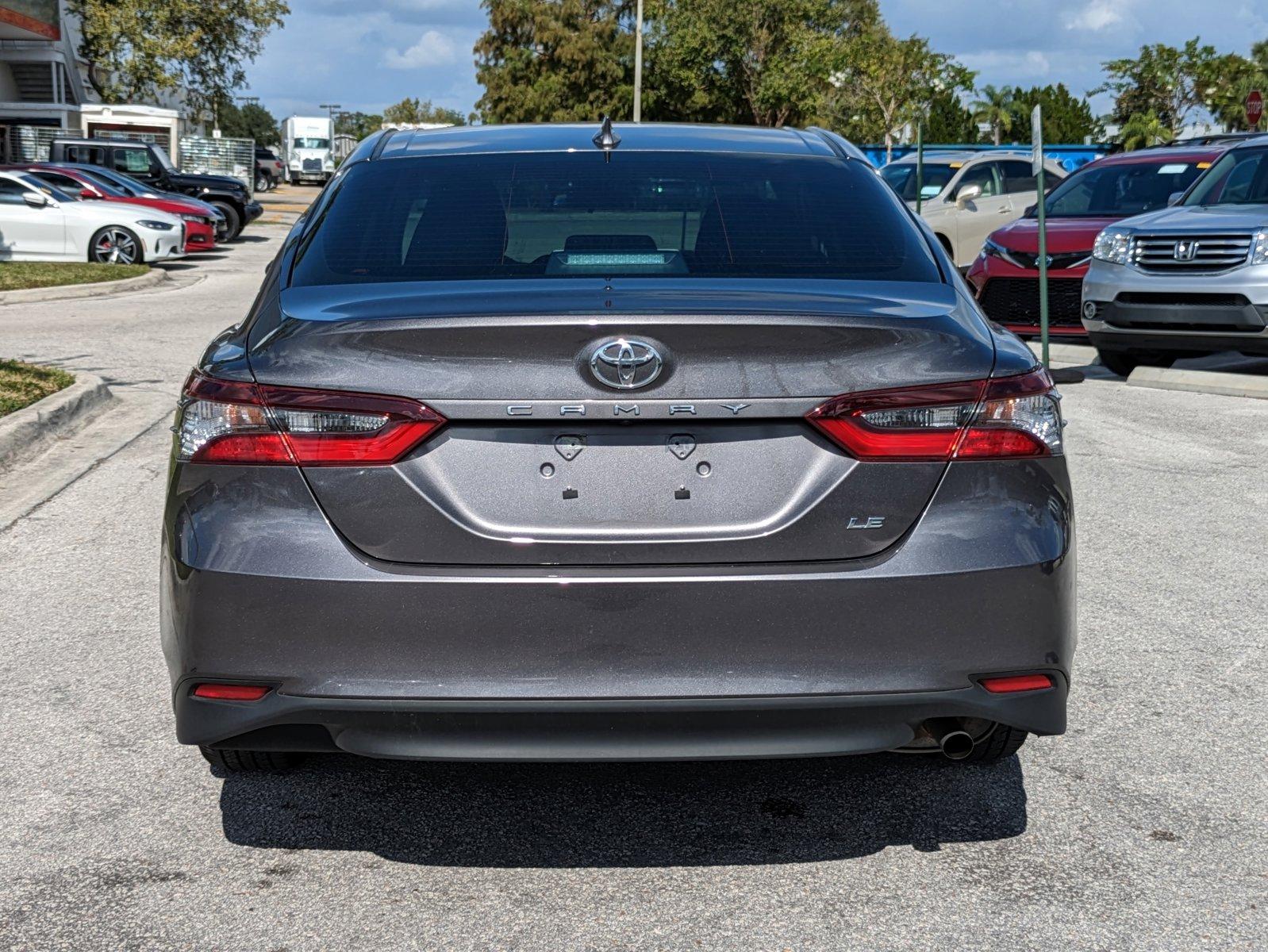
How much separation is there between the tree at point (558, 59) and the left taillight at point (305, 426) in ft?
231

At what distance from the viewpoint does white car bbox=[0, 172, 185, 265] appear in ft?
77.9

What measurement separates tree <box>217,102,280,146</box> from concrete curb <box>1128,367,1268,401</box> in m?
116

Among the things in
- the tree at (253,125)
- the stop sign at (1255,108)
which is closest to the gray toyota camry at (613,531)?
the stop sign at (1255,108)

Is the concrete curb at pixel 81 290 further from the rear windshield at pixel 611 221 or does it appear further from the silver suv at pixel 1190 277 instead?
the rear windshield at pixel 611 221

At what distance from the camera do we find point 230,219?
32.5 metres

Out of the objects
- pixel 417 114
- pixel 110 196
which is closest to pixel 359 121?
pixel 417 114

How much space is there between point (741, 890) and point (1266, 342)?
9641 mm

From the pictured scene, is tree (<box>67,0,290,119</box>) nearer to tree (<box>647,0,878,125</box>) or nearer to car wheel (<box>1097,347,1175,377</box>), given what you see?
tree (<box>647,0,878,125</box>)

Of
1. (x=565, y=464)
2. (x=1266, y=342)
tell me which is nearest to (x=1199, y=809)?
(x=565, y=464)

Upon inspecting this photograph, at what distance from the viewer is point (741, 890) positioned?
3.40m

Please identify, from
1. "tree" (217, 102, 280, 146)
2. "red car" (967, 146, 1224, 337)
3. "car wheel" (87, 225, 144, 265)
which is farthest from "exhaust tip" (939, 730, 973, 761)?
"tree" (217, 102, 280, 146)

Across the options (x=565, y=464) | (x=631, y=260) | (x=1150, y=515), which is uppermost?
(x=631, y=260)

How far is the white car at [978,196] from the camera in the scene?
20.2 m

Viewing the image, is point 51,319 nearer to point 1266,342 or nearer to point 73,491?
point 73,491
